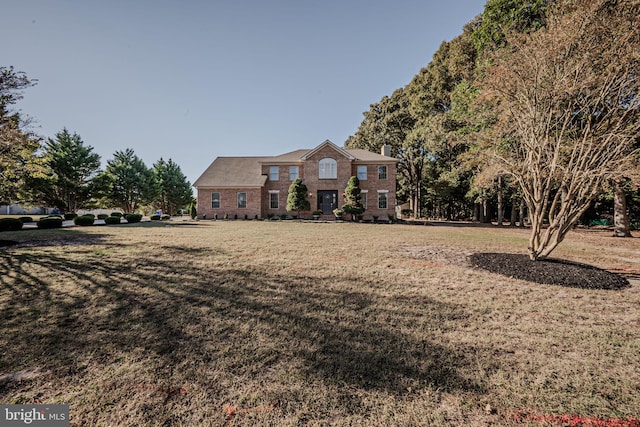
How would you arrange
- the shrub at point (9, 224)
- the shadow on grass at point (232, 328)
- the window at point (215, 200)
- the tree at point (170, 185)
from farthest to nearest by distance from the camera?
the tree at point (170, 185) → the window at point (215, 200) → the shrub at point (9, 224) → the shadow on grass at point (232, 328)

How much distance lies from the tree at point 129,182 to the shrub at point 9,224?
23492mm

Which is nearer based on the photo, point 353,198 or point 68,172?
point 353,198

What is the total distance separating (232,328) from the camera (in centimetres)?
327

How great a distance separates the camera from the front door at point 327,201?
84.2 ft

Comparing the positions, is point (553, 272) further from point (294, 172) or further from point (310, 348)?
point (294, 172)

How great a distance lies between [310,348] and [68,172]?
38.1m

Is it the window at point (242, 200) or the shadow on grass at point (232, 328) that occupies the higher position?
the window at point (242, 200)

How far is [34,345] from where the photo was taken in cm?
279

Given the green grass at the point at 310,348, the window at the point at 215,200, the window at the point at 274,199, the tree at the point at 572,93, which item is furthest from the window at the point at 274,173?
the green grass at the point at 310,348

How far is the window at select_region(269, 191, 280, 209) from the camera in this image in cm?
2647

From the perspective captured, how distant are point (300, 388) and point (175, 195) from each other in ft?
161

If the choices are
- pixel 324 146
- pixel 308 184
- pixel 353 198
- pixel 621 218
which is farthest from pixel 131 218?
pixel 621 218

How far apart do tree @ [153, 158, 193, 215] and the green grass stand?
4253cm

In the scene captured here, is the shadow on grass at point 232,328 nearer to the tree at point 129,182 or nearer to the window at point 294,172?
the window at point 294,172
